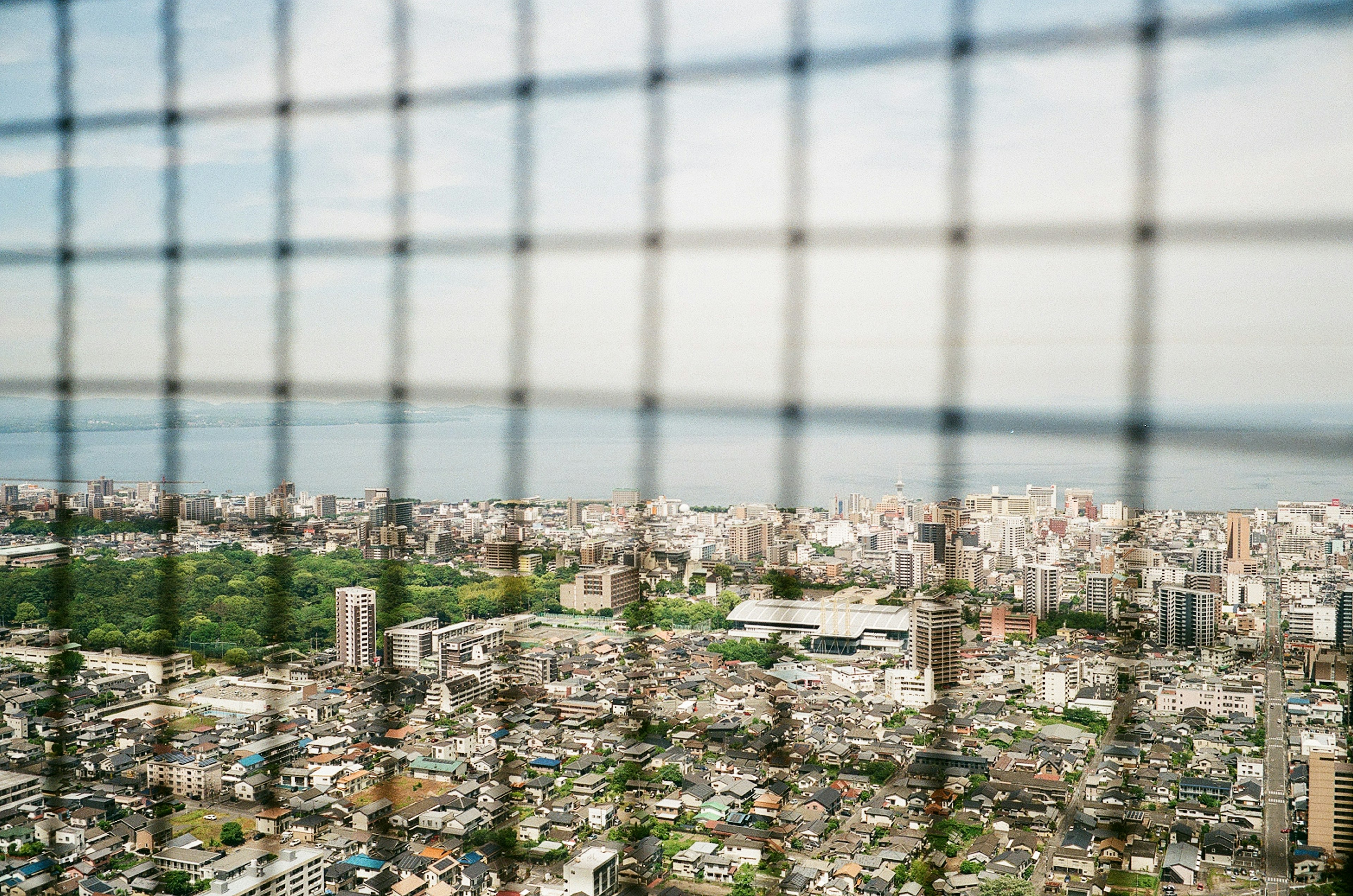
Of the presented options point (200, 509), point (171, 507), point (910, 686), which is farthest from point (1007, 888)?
point (171, 507)

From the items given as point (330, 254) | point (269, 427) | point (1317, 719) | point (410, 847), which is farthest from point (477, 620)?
point (1317, 719)

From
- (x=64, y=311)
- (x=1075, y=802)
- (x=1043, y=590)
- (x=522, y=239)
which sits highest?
(x=522, y=239)

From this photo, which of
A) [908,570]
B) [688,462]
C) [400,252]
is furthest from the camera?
[400,252]

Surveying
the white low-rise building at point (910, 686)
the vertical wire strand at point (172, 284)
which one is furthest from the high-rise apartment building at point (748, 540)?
the vertical wire strand at point (172, 284)

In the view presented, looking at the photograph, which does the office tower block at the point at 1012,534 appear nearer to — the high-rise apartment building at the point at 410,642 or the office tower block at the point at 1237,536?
the office tower block at the point at 1237,536

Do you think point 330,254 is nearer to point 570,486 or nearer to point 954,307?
point 570,486

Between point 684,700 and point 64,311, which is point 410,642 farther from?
point 64,311

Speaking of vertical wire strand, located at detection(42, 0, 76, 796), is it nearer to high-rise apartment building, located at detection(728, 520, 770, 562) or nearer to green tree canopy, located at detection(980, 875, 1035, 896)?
high-rise apartment building, located at detection(728, 520, 770, 562)
